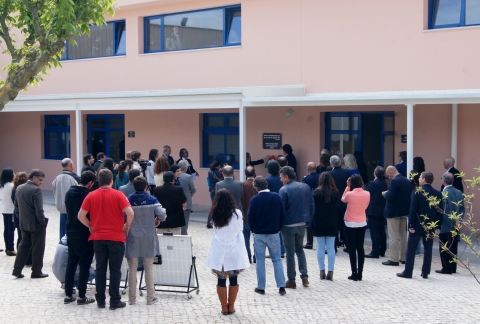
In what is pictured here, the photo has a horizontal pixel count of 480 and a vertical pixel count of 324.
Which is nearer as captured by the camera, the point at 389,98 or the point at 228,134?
the point at 389,98

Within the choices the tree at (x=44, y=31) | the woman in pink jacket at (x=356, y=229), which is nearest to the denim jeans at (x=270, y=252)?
the woman in pink jacket at (x=356, y=229)

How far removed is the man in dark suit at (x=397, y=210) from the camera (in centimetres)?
1094

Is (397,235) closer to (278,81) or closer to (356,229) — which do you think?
(356,229)

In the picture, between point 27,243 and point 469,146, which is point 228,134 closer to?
point 469,146

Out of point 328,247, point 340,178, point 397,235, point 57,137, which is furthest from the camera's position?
point 57,137

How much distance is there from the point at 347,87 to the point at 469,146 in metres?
2.83

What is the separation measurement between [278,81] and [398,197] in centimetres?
561

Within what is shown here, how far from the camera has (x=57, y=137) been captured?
888 inches

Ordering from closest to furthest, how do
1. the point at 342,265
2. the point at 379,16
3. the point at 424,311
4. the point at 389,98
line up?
the point at 424,311 < the point at 342,265 < the point at 389,98 < the point at 379,16

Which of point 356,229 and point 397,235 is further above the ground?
point 356,229

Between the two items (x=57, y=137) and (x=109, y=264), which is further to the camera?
(x=57, y=137)

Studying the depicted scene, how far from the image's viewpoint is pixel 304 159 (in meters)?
16.2

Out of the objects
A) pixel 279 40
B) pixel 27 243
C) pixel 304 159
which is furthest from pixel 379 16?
pixel 27 243

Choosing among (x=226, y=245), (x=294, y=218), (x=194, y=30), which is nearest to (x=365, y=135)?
(x=194, y=30)
